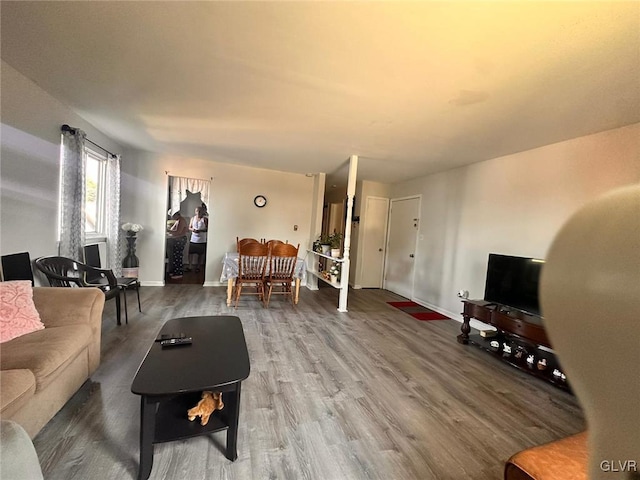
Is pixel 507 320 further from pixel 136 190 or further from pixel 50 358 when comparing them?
pixel 136 190

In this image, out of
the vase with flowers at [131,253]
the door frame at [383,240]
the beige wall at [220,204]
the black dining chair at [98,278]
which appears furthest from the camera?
the door frame at [383,240]

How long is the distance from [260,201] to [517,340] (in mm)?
4411

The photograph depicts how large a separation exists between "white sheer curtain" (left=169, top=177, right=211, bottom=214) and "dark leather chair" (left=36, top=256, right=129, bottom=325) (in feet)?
7.17

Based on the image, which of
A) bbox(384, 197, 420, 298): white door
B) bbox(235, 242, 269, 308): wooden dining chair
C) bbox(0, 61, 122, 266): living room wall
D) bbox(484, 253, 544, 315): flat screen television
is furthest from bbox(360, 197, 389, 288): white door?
bbox(0, 61, 122, 266): living room wall

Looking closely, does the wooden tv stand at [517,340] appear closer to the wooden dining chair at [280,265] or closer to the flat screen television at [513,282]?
the flat screen television at [513,282]

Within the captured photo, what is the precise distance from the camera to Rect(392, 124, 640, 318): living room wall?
2.54m

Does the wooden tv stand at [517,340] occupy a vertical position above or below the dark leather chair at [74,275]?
below

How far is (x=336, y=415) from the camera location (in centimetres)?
177

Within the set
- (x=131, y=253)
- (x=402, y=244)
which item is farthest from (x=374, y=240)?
(x=131, y=253)

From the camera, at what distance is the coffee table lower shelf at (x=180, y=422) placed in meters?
1.32

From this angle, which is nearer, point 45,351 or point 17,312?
point 45,351

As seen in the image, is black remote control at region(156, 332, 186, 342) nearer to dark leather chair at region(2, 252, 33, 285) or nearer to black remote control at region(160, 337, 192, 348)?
black remote control at region(160, 337, 192, 348)

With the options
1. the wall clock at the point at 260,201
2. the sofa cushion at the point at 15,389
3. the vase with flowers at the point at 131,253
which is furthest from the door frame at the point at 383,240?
the sofa cushion at the point at 15,389

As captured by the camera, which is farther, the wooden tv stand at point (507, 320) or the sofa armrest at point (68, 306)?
the wooden tv stand at point (507, 320)
